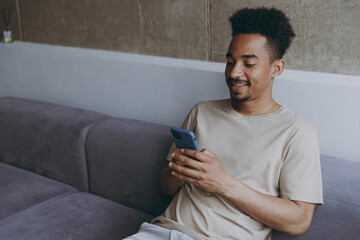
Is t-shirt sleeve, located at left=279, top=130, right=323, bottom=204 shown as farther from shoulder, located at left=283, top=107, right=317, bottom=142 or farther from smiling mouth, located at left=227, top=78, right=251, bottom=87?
smiling mouth, located at left=227, top=78, right=251, bottom=87

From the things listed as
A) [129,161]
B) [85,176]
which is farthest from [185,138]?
[85,176]

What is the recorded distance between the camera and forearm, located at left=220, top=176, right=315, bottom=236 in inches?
55.7

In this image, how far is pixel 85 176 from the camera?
228 centimetres

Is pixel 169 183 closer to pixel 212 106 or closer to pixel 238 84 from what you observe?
pixel 212 106

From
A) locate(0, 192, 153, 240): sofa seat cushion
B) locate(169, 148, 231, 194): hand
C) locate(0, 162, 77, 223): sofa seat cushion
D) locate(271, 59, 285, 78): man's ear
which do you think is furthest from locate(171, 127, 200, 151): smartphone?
locate(0, 162, 77, 223): sofa seat cushion

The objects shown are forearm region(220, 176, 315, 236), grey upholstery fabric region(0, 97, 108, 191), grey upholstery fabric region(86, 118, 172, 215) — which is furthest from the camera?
grey upholstery fabric region(0, 97, 108, 191)

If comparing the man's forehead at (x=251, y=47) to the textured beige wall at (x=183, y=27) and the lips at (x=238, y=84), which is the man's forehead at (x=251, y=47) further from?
the textured beige wall at (x=183, y=27)

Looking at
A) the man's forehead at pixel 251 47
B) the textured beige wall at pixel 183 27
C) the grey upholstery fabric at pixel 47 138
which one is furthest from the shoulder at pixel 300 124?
the grey upholstery fabric at pixel 47 138

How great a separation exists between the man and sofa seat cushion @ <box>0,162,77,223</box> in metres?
0.80

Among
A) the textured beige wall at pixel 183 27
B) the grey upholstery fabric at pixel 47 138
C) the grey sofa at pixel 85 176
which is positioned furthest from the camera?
the grey upholstery fabric at pixel 47 138

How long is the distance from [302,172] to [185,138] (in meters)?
0.42

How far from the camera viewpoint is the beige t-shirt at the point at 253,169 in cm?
144

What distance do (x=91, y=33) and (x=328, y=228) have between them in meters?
1.93

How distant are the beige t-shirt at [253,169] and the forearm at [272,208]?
0.04 meters
